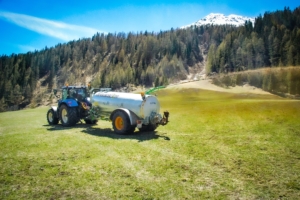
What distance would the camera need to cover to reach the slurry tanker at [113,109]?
53.2 feet

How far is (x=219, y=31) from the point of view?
196m

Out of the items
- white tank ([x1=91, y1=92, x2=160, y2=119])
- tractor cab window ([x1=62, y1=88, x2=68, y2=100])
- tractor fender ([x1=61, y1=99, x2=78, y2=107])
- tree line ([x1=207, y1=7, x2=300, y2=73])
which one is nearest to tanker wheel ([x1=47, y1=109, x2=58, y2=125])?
tractor cab window ([x1=62, y1=88, x2=68, y2=100])

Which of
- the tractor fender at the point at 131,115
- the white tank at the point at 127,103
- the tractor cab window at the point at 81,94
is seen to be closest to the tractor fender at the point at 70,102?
the tractor cab window at the point at 81,94

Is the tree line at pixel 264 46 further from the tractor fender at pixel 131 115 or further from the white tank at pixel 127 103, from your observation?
the tractor fender at pixel 131 115

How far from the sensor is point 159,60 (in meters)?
170

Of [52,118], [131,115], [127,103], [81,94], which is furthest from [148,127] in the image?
[52,118]

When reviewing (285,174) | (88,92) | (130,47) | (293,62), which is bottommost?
(285,174)

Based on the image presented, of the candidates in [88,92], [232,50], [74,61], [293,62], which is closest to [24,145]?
[88,92]

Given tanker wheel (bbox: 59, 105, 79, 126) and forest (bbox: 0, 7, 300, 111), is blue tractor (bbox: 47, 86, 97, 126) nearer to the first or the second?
tanker wheel (bbox: 59, 105, 79, 126)

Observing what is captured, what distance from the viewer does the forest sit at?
119812mm

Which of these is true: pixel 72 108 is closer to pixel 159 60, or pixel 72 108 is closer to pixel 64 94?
pixel 64 94

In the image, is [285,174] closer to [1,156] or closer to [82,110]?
[1,156]

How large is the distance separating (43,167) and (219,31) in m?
207

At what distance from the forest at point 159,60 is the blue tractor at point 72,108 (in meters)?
73.7
